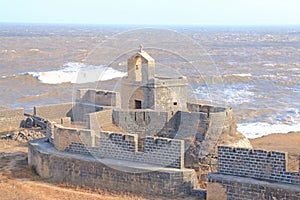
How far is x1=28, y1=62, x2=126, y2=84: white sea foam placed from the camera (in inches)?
1779

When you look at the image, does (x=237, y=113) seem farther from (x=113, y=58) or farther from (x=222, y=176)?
(x=113, y=58)

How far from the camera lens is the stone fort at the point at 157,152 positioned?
11.0 metres

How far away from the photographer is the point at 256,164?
11.0 metres

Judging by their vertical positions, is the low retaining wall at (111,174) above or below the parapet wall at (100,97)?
below

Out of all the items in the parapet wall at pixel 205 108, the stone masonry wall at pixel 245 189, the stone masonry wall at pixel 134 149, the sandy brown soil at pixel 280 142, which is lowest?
the sandy brown soil at pixel 280 142

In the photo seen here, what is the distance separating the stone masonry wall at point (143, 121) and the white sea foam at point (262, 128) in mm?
8679

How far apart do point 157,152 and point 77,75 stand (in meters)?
38.1

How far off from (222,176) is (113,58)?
2126 inches

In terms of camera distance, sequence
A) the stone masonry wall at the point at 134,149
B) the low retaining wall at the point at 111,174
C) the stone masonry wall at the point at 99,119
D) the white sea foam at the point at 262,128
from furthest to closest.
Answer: the white sea foam at the point at 262,128 < the stone masonry wall at the point at 99,119 < the stone masonry wall at the point at 134,149 < the low retaining wall at the point at 111,174

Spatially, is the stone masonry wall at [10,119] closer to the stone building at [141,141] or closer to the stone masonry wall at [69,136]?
the stone building at [141,141]

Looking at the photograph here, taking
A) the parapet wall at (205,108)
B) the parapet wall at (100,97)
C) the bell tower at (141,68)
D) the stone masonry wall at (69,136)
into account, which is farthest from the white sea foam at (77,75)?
the stone masonry wall at (69,136)

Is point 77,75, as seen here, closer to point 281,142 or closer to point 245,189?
point 281,142

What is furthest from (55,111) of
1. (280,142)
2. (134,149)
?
(280,142)

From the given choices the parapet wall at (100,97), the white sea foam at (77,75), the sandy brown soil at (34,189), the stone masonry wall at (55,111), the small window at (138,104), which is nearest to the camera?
the sandy brown soil at (34,189)
